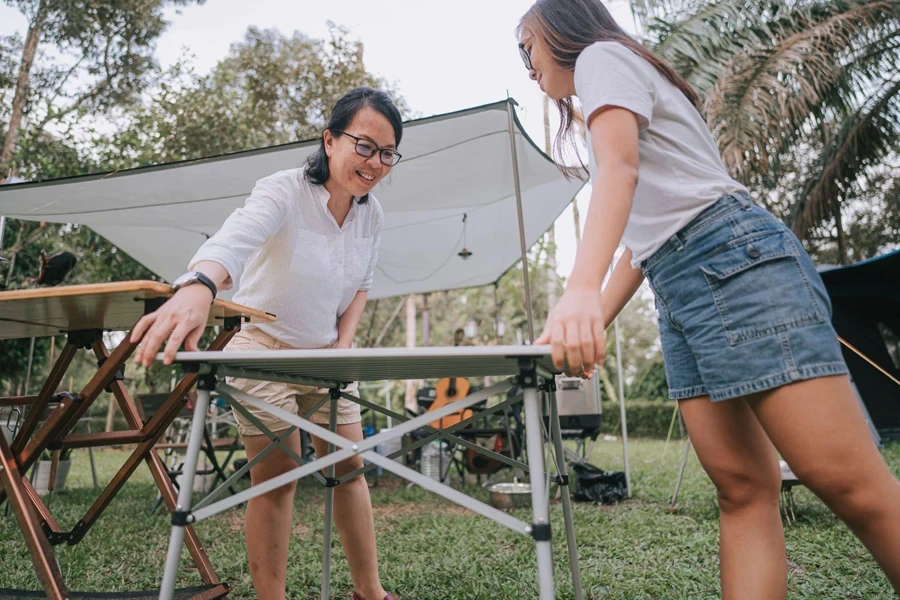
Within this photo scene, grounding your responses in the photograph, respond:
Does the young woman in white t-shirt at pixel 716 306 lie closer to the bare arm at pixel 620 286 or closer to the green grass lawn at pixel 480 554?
the bare arm at pixel 620 286

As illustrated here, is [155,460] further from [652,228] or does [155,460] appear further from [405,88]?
[405,88]

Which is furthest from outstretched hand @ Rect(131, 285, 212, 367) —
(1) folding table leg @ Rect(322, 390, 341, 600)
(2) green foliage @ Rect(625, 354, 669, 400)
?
(2) green foliage @ Rect(625, 354, 669, 400)

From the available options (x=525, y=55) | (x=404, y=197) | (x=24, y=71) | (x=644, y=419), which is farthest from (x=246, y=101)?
(x=525, y=55)

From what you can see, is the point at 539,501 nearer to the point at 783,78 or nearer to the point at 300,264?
the point at 300,264

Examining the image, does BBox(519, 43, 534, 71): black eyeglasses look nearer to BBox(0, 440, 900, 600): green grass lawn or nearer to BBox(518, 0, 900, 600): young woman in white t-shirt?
BBox(518, 0, 900, 600): young woman in white t-shirt

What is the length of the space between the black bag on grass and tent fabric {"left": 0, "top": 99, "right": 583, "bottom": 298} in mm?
2167

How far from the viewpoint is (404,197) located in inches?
189

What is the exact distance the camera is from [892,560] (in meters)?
0.97

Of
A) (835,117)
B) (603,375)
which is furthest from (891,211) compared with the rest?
(603,375)

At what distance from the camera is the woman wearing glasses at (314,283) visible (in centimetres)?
166

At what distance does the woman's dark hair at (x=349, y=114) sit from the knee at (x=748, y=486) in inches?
47.6

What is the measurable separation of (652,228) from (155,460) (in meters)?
1.69

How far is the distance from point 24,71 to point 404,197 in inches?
381

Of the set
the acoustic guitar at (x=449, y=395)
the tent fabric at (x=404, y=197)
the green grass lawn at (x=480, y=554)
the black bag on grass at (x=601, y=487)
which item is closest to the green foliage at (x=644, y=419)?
the acoustic guitar at (x=449, y=395)
